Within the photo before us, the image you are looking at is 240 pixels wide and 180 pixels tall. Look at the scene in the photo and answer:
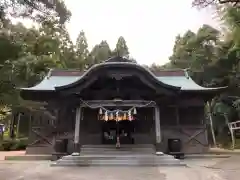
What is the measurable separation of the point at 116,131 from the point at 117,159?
333cm

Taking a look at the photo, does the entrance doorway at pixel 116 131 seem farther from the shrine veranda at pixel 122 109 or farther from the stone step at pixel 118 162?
the stone step at pixel 118 162

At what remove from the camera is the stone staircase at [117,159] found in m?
11.5

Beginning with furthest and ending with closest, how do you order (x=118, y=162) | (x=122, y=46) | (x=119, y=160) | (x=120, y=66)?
1. (x=122, y=46)
2. (x=120, y=66)
3. (x=119, y=160)
4. (x=118, y=162)

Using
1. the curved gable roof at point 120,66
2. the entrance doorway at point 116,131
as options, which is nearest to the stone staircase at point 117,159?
the entrance doorway at point 116,131

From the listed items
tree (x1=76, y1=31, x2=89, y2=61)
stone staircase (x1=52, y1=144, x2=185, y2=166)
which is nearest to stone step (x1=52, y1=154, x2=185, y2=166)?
stone staircase (x1=52, y1=144, x2=185, y2=166)

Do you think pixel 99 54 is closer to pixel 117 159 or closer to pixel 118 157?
pixel 118 157

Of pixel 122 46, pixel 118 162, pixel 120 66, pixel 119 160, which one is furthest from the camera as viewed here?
pixel 122 46

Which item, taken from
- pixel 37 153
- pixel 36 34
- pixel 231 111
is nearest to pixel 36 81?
pixel 36 34

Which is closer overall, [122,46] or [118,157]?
[118,157]

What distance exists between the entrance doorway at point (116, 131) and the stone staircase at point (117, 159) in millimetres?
1985

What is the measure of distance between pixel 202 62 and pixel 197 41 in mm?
3090

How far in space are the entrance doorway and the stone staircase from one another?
1.98 m

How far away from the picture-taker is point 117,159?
39.1ft

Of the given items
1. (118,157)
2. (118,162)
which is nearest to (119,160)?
(118,162)
